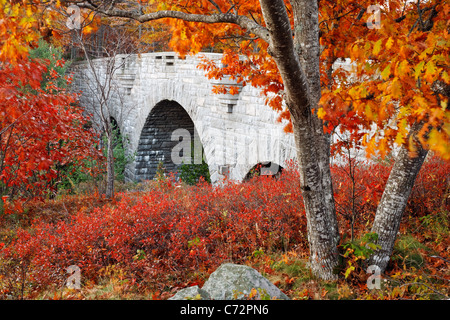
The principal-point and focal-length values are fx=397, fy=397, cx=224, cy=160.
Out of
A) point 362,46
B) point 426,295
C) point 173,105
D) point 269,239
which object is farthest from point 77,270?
point 173,105

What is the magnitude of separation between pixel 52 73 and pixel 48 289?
7551mm

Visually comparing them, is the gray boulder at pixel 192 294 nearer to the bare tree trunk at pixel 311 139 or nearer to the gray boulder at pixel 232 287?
the gray boulder at pixel 232 287

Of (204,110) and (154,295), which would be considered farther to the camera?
(204,110)

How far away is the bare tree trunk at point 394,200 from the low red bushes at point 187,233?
2.01 ft

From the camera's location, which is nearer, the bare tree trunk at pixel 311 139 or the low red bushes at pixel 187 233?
the bare tree trunk at pixel 311 139

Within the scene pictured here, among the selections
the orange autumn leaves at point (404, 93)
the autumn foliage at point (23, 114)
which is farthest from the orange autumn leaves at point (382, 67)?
the autumn foliage at point (23, 114)

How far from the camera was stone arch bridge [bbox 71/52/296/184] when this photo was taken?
8312 mm

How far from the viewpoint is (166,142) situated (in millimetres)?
15141

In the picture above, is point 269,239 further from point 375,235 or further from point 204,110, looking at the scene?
point 204,110

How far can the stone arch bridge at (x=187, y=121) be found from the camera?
8312mm

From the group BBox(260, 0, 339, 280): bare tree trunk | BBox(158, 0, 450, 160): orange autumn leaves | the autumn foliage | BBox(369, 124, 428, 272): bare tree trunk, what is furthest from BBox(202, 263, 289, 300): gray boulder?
the autumn foliage

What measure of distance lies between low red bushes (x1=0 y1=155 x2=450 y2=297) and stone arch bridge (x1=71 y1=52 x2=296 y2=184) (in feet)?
6.94

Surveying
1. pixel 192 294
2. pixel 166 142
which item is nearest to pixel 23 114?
pixel 192 294

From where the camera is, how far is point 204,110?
10.4 meters
